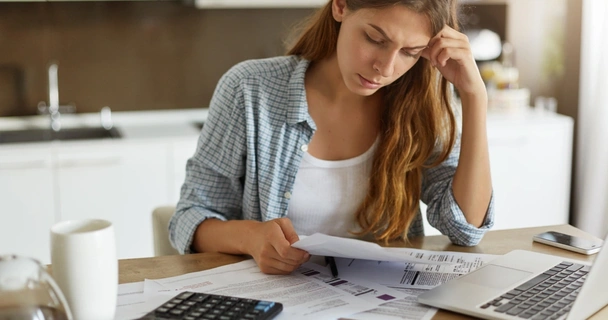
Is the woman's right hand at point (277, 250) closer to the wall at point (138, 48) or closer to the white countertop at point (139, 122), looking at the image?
the white countertop at point (139, 122)

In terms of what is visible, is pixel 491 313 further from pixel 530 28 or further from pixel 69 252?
pixel 530 28

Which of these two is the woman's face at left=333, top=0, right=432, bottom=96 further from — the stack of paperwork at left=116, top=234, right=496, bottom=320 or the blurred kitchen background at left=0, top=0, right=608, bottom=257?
the blurred kitchen background at left=0, top=0, right=608, bottom=257

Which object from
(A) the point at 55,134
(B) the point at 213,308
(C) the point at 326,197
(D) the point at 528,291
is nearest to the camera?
(B) the point at 213,308

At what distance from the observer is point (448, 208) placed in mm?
1633

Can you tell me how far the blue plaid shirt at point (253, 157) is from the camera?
168 centimetres

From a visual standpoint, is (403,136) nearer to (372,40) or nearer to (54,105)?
(372,40)

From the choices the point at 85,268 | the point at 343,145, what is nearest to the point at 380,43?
the point at 343,145

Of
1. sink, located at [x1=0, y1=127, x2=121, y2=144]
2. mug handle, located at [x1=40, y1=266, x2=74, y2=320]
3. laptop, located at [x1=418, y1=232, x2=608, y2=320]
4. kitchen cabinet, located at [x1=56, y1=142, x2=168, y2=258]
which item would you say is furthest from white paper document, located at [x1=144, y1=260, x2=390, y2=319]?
sink, located at [x1=0, y1=127, x2=121, y2=144]

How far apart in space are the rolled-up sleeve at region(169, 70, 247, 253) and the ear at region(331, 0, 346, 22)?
10.7 inches

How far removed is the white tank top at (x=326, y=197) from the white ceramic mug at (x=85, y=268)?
28.5 inches

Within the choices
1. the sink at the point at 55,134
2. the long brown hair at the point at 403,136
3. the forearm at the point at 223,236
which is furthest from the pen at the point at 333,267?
the sink at the point at 55,134

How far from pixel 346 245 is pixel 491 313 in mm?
263

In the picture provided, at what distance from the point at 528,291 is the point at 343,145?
0.66 metres

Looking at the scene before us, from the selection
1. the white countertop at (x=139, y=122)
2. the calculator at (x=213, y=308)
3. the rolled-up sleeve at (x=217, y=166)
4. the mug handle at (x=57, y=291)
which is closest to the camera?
the mug handle at (x=57, y=291)
